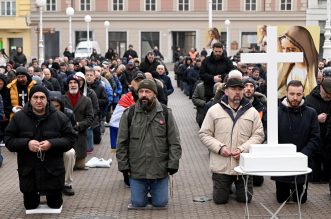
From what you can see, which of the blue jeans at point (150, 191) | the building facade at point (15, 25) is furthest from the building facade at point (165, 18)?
the blue jeans at point (150, 191)

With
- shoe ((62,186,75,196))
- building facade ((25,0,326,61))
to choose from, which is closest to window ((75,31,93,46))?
building facade ((25,0,326,61))

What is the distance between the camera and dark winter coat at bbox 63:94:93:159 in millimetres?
13023

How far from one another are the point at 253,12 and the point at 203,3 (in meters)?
4.55

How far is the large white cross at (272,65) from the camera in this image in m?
8.40

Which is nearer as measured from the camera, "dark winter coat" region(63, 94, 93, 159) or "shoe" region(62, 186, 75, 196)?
"shoe" region(62, 186, 75, 196)

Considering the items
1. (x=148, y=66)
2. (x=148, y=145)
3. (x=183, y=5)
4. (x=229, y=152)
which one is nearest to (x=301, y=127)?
(x=229, y=152)

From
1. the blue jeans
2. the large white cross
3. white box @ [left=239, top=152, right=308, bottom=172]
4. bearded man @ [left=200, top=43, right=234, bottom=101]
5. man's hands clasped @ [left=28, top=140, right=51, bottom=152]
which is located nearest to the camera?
white box @ [left=239, top=152, right=308, bottom=172]

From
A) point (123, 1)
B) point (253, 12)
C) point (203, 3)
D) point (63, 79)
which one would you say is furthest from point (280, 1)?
point (63, 79)

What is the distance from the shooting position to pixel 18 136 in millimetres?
9328

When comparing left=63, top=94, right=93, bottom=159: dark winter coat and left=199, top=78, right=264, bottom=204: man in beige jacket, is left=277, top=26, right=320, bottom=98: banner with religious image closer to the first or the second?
left=63, top=94, right=93, bottom=159: dark winter coat

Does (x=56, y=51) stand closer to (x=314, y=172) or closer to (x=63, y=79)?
(x=63, y=79)

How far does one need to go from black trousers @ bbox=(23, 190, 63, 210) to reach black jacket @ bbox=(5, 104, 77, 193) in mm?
214

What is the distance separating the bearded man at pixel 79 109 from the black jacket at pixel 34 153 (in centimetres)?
361

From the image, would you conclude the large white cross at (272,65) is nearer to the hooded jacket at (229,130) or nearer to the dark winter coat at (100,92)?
the hooded jacket at (229,130)
